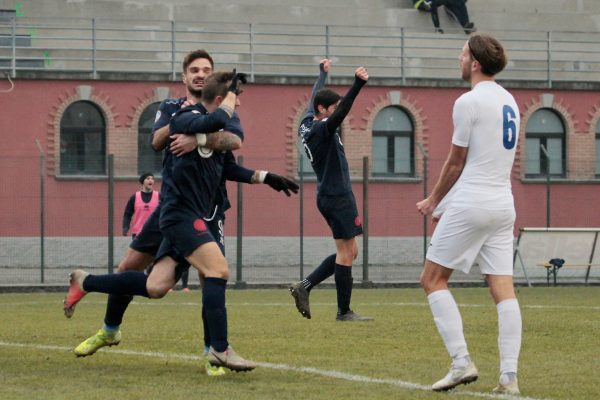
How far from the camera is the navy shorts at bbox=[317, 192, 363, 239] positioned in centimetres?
1459

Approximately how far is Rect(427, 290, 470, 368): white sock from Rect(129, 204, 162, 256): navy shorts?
2.36 m

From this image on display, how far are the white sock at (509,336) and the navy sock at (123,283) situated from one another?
2460 millimetres

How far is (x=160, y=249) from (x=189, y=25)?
3156 centimetres

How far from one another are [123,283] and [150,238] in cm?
51

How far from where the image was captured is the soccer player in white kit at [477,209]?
859cm

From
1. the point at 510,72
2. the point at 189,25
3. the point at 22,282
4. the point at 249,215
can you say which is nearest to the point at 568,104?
the point at 510,72

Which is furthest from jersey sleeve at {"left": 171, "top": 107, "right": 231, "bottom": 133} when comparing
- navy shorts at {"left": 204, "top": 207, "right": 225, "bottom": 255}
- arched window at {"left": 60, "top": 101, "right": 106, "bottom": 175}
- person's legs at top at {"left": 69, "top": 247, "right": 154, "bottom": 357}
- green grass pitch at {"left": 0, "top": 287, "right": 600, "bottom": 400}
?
arched window at {"left": 60, "top": 101, "right": 106, "bottom": 175}

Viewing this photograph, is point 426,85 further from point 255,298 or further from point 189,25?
point 255,298

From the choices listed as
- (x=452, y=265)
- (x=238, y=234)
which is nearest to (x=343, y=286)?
(x=452, y=265)

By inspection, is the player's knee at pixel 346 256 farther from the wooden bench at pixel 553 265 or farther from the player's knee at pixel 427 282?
the wooden bench at pixel 553 265

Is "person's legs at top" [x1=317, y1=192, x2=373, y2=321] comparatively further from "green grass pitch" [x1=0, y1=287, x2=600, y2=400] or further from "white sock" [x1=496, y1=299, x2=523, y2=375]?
"white sock" [x1=496, y1=299, x2=523, y2=375]

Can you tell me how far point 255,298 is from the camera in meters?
21.2

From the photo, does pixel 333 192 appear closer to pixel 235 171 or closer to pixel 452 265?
pixel 235 171

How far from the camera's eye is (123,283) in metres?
10.0
